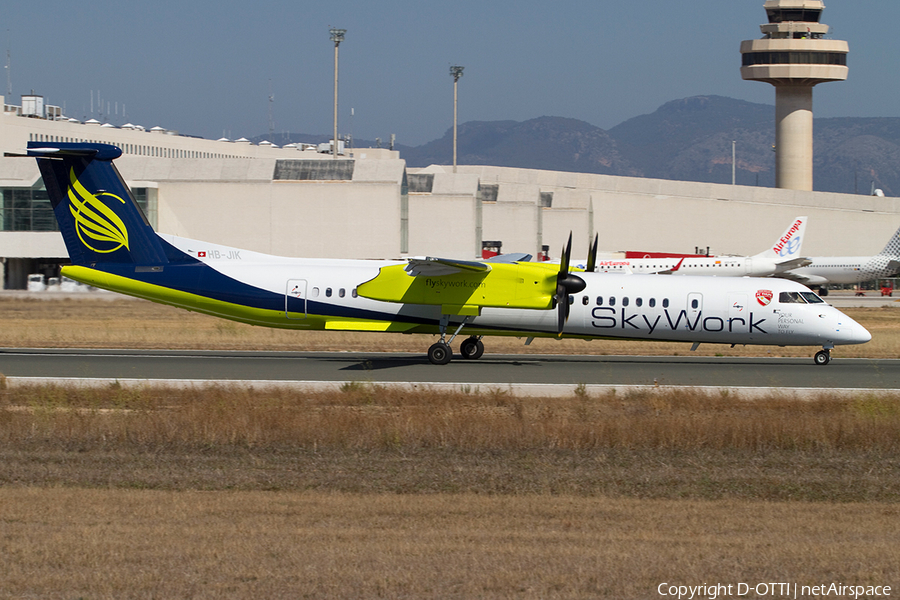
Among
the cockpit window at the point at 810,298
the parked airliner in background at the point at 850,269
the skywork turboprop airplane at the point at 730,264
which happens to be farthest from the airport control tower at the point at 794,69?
the cockpit window at the point at 810,298

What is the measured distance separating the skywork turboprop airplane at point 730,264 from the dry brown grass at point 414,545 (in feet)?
168

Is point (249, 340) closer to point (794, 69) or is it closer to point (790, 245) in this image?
point (790, 245)

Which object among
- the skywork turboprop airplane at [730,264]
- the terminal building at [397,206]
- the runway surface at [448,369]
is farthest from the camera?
the terminal building at [397,206]

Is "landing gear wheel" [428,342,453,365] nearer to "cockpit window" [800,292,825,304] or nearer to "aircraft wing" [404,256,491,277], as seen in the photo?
"aircraft wing" [404,256,491,277]

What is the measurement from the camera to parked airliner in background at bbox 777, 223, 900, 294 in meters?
72.9

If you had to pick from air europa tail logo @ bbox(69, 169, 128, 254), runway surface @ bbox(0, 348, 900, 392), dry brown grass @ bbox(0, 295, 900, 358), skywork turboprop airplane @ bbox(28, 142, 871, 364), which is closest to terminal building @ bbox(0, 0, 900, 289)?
dry brown grass @ bbox(0, 295, 900, 358)

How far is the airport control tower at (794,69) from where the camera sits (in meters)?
106

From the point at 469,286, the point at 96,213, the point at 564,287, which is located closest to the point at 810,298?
the point at 564,287

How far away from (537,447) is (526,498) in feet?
11.0

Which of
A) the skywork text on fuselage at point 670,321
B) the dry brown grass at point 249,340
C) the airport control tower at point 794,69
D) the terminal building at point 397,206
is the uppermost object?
the airport control tower at point 794,69

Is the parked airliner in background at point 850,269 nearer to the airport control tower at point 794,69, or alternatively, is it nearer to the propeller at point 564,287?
the airport control tower at point 794,69

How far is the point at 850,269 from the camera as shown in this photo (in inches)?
2911

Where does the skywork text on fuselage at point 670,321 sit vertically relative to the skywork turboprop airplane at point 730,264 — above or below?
below

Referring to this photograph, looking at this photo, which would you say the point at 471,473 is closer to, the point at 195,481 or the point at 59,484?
the point at 195,481
